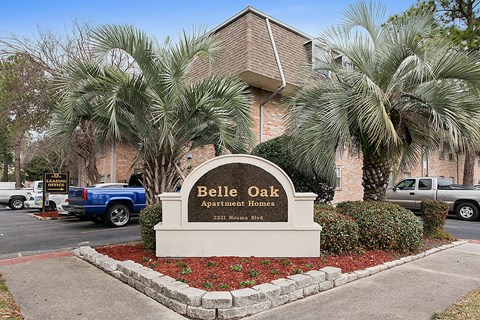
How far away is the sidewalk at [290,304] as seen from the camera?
4.04 meters

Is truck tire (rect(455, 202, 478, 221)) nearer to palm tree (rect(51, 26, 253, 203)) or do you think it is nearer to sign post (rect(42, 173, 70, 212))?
palm tree (rect(51, 26, 253, 203))

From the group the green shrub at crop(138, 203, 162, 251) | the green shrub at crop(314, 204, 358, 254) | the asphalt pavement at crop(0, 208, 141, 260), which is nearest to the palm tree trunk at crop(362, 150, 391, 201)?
the green shrub at crop(314, 204, 358, 254)

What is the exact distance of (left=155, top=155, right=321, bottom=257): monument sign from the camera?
5871 mm

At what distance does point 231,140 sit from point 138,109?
2.09 metres

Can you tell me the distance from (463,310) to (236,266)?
9.83 feet

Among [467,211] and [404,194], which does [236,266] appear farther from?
[467,211]

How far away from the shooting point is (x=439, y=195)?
14.4 meters

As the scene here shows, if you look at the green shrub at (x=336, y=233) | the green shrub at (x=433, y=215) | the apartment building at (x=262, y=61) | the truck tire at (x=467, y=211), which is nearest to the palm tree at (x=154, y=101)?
the green shrub at (x=336, y=233)

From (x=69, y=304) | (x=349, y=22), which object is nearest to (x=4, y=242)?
(x=69, y=304)

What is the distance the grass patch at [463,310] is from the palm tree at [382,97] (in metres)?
3.07

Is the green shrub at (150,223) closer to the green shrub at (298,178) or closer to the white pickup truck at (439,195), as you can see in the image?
the green shrub at (298,178)

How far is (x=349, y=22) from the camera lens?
7.67 meters

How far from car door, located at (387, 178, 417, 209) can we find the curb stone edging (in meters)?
10.5

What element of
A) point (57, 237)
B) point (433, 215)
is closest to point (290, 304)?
point (433, 215)
